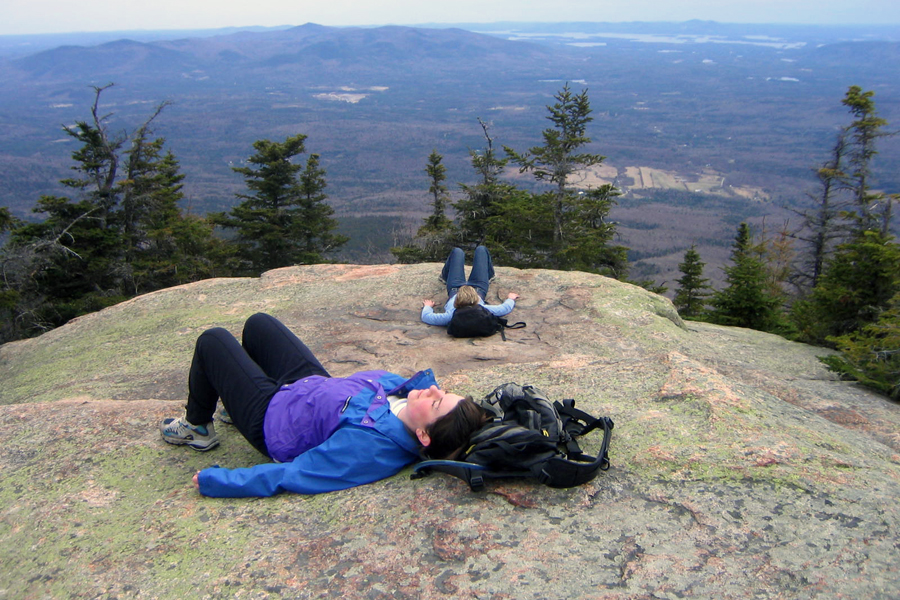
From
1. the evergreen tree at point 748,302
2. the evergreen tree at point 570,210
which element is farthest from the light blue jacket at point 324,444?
the evergreen tree at point 570,210

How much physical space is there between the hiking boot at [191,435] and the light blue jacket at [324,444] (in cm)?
97

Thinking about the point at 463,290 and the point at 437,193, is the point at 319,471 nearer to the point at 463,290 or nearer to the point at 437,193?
the point at 463,290

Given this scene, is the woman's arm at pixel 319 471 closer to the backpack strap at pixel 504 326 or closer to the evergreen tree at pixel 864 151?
the backpack strap at pixel 504 326

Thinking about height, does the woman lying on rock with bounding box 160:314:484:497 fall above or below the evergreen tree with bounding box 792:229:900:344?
above

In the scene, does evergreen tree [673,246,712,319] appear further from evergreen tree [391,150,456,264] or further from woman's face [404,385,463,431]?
woman's face [404,385,463,431]

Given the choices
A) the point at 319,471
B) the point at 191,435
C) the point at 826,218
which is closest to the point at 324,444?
the point at 319,471

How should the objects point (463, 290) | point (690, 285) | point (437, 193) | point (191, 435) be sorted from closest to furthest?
point (191, 435) → point (463, 290) → point (690, 285) → point (437, 193)

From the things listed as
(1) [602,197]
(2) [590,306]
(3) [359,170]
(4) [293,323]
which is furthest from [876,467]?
(3) [359,170]

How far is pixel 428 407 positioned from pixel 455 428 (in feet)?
0.85

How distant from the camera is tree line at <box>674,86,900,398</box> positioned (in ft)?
26.9

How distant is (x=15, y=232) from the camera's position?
67.9 ft

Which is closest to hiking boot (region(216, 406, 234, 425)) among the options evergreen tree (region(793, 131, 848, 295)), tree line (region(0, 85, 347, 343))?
tree line (region(0, 85, 347, 343))

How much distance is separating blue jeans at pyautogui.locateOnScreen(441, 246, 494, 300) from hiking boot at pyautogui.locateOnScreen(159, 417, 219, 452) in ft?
17.8

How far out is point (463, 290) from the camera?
337 inches
